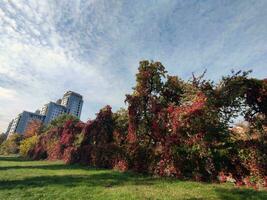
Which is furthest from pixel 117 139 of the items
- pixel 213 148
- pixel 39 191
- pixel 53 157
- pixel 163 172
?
pixel 53 157

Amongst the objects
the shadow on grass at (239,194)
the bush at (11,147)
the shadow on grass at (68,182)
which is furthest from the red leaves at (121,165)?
the bush at (11,147)

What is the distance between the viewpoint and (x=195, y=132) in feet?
41.2

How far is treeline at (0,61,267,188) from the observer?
36.3 feet

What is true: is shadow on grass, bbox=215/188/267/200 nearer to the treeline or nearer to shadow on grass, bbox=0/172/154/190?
the treeline

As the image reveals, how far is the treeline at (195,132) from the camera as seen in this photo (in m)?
11.1

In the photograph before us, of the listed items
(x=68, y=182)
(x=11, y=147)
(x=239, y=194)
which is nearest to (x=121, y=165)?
(x=68, y=182)

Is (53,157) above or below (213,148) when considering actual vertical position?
above

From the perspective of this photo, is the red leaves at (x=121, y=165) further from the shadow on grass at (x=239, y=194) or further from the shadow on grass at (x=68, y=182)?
the shadow on grass at (x=239, y=194)

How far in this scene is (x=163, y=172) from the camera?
13.1 m

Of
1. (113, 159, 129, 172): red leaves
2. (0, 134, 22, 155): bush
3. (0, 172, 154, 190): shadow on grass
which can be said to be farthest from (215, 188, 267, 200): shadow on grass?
(0, 134, 22, 155): bush

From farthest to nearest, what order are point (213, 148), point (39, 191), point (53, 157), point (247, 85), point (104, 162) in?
point (53, 157) → point (104, 162) → point (247, 85) → point (213, 148) → point (39, 191)

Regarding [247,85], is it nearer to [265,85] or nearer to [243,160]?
[265,85]

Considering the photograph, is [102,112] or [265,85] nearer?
[265,85]

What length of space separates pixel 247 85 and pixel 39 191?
12.7 metres
